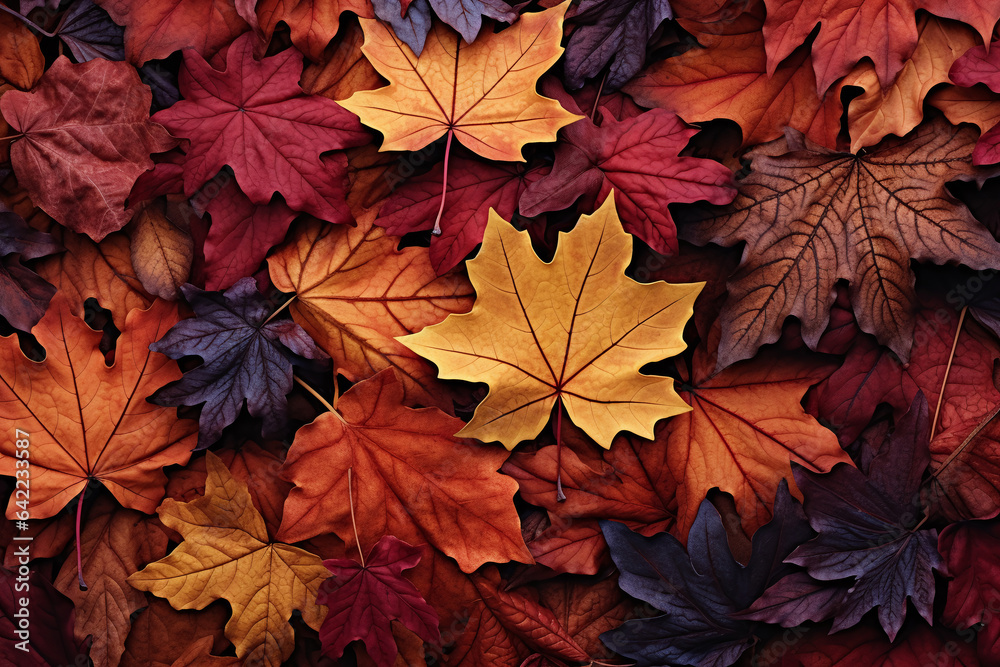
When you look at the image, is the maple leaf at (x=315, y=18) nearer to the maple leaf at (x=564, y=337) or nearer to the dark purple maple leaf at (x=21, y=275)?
the maple leaf at (x=564, y=337)

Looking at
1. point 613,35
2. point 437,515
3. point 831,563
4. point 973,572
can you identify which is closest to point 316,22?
point 613,35

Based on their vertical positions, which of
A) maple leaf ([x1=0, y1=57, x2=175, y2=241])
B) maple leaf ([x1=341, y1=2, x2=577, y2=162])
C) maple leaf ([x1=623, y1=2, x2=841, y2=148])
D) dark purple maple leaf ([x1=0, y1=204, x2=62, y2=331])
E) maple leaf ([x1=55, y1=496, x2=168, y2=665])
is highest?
maple leaf ([x1=623, y1=2, x2=841, y2=148])

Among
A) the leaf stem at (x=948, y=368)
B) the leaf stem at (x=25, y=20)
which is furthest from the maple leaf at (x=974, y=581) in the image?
the leaf stem at (x=25, y=20)

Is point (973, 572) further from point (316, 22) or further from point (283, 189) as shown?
point (316, 22)

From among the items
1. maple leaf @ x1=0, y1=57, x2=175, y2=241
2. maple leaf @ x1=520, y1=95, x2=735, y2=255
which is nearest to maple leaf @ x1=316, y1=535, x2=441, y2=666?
maple leaf @ x1=520, y1=95, x2=735, y2=255

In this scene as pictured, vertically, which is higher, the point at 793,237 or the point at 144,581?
the point at 793,237

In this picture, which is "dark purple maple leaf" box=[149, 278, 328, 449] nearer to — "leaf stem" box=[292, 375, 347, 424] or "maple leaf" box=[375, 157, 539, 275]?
"leaf stem" box=[292, 375, 347, 424]

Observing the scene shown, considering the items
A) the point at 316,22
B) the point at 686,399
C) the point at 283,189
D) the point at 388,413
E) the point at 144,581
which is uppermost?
the point at 316,22
